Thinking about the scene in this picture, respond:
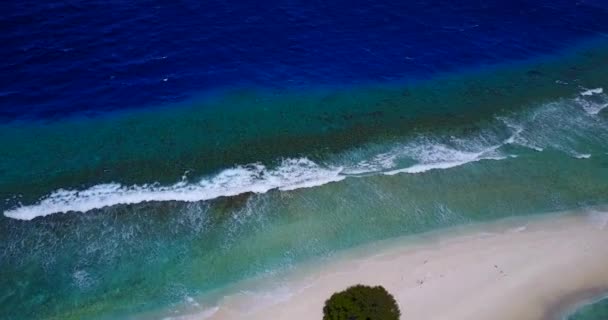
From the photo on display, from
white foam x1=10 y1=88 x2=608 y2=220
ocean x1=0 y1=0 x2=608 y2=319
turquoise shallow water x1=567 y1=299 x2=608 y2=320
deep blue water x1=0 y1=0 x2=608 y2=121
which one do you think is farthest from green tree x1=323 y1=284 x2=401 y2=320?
deep blue water x1=0 y1=0 x2=608 y2=121

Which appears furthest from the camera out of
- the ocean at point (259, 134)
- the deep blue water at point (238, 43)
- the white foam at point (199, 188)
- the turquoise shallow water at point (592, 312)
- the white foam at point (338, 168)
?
the deep blue water at point (238, 43)

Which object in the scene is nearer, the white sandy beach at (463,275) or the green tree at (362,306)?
the green tree at (362,306)

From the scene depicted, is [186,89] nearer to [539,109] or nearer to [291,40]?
[291,40]

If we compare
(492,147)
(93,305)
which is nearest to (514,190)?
(492,147)

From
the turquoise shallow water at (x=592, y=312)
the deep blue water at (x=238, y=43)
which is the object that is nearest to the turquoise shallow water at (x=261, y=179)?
the deep blue water at (x=238, y=43)

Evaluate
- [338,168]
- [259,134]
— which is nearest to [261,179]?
[259,134]

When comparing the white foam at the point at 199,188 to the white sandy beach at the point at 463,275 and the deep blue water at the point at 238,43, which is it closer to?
the white sandy beach at the point at 463,275
